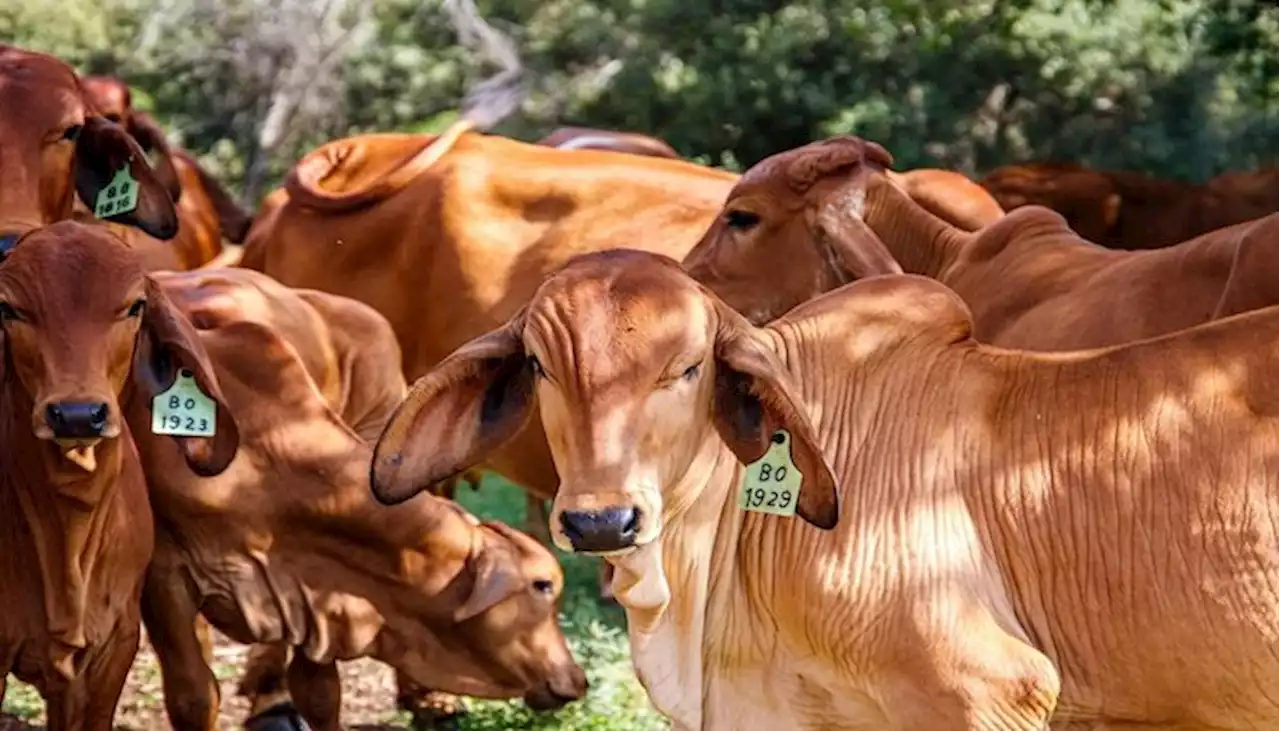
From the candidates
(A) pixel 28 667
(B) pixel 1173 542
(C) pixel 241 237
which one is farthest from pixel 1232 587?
(C) pixel 241 237

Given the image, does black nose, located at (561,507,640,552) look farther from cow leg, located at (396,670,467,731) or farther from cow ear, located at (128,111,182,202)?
cow ear, located at (128,111,182,202)

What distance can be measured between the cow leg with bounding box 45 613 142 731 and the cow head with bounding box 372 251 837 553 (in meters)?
1.68

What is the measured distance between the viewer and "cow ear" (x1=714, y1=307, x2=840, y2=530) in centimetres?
457

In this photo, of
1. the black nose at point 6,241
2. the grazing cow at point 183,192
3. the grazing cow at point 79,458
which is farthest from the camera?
the grazing cow at point 183,192

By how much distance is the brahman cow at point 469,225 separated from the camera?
830 cm

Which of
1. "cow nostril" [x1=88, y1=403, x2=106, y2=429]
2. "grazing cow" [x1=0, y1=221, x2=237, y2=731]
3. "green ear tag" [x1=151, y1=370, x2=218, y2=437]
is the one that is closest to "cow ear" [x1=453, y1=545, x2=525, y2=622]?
"grazing cow" [x1=0, y1=221, x2=237, y2=731]

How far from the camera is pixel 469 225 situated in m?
8.49

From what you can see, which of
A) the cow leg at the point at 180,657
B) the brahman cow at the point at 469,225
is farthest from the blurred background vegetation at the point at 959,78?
the cow leg at the point at 180,657

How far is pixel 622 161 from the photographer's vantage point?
28.3 ft

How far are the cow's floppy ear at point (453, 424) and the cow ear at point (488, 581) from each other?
2159 mm

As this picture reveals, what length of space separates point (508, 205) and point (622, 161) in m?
0.47

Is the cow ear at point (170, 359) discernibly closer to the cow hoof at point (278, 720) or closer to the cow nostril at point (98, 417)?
the cow nostril at point (98, 417)

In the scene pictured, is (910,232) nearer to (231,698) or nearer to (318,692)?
(318,692)

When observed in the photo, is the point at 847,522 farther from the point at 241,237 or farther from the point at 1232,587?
the point at 241,237
